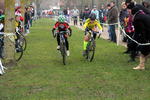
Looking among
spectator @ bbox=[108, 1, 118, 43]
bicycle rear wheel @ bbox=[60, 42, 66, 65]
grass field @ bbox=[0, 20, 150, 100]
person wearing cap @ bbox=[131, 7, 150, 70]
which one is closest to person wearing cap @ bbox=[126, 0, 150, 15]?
person wearing cap @ bbox=[131, 7, 150, 70]

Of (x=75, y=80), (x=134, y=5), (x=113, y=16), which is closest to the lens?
(x=75, y=80)

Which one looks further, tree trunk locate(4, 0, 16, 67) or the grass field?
tree trunk locate(4, 0, 16, 67)

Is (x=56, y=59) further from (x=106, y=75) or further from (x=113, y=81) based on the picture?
(x=113, y=81)

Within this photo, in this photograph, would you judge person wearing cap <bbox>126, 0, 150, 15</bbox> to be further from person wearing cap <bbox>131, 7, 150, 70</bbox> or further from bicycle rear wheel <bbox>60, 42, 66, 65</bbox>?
bicycle rear wheel <bbox>60, 42, 66, 65</bbox>

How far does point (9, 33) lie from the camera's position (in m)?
9.59

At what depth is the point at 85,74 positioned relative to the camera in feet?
27.6

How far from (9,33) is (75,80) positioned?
10.5ft

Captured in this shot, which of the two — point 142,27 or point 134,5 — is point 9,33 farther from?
point 142,27

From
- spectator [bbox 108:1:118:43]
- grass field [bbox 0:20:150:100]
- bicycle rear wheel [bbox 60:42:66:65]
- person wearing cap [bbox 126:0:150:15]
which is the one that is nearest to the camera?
grass field [bbox 0:20:150:100]

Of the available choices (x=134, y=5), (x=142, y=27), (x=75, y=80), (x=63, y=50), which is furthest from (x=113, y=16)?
(x=75, y=80)

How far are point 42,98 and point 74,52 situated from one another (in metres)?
6.91

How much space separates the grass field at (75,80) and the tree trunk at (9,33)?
413 mm

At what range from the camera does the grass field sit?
20.8ft

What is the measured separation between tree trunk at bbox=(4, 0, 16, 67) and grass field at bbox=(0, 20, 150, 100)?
0.41 meters
